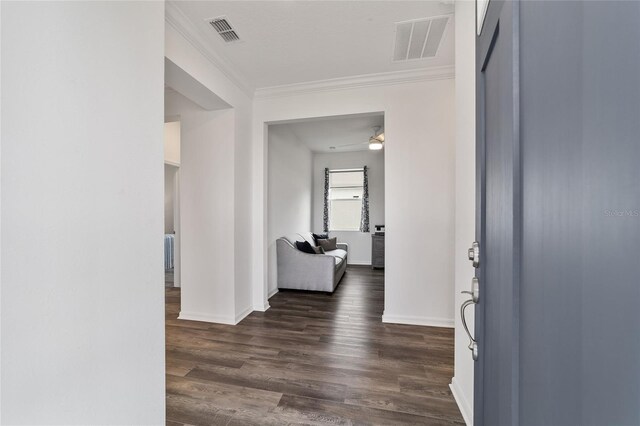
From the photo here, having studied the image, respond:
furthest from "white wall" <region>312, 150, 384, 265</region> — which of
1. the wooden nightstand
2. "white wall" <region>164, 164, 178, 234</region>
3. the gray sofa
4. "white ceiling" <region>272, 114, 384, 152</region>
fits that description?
"white wall" <region>164, 164, 178, 234</region>

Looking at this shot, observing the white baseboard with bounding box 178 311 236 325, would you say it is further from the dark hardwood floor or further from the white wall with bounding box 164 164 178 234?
the white wall with bounding box 164 164 178 234

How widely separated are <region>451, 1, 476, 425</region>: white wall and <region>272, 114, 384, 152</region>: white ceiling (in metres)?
2.42

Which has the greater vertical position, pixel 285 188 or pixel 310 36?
pixel 310 36

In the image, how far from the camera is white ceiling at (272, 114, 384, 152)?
14.9 feet

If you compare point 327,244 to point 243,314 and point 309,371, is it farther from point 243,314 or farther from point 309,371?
point 309,371

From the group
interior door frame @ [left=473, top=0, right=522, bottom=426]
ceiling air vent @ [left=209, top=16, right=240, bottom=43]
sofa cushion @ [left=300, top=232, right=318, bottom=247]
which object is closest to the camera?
interior door frame @ [left=473, top=0, right=522, bottom=426]

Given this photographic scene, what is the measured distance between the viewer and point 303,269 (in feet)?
13.9

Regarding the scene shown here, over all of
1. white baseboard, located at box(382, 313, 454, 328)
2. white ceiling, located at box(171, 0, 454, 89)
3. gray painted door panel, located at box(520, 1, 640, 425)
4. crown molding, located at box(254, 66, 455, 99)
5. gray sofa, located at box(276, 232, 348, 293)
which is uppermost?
white ceiling, located at box(171, 0, 454, 89)

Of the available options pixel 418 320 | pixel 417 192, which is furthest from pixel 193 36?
pixel 418 320

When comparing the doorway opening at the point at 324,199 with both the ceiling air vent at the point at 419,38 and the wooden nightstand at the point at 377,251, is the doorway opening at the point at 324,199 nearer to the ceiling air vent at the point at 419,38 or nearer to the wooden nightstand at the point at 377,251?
the wooden nightstand at the point at 377,251

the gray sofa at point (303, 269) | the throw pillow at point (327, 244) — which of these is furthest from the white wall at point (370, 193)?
the gray sofa at point (303, 269)

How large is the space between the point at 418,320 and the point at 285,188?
3006mm

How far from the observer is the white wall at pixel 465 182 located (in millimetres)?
1533

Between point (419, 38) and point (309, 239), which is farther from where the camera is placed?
point (309, 239)
